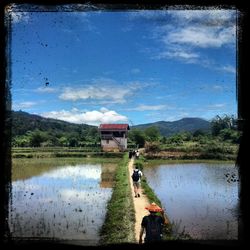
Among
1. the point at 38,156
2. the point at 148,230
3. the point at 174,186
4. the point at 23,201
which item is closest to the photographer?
the point at 148,230

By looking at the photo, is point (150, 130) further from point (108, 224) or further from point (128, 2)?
point (128, 2)

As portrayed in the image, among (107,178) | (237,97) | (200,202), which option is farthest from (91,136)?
(237,97)

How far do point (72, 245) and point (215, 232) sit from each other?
20.8 feet

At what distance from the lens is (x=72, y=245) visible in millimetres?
2465

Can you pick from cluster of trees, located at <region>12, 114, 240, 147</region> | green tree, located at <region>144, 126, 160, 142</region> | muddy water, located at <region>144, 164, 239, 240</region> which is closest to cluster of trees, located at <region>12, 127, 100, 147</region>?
cluster of trees, located at <region>12, 114, 240, 147</region>

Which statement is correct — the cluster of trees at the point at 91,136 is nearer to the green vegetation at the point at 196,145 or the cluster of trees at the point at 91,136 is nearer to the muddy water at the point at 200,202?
the green vegetation at the point at 196,145

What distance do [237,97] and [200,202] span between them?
1009 centimetres

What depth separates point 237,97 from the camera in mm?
2477

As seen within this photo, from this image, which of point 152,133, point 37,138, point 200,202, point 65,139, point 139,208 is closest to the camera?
point 139,208

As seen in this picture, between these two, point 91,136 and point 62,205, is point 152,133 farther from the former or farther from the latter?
point 62,205

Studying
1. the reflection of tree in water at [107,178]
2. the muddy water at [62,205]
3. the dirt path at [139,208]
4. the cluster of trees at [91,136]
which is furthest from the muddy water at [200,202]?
the cluster of trees at [91,136]

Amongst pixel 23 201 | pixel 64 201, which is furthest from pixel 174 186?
pixel 23 201

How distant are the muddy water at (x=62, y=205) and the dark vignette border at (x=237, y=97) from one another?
92 mm

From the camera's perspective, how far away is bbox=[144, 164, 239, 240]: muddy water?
8.55m
